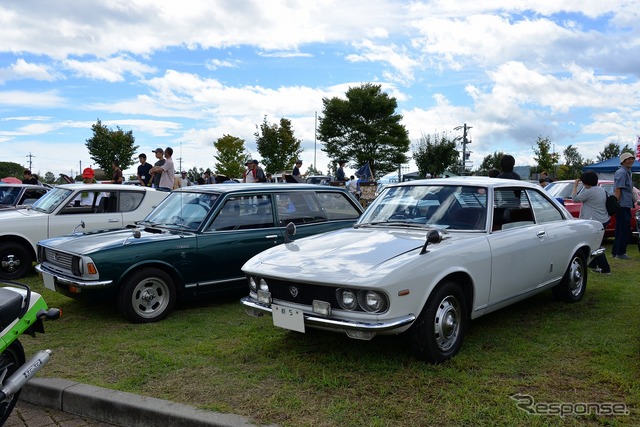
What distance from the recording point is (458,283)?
4.60 m

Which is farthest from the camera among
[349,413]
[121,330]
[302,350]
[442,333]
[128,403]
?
[121,330]

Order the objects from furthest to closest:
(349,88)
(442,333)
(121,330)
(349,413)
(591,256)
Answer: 1. (349,88)
2. (591,256)
3. (121,330)
4. (442,333)
5. (349,413)

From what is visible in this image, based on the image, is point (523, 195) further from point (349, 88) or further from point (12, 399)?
point (349, 88)

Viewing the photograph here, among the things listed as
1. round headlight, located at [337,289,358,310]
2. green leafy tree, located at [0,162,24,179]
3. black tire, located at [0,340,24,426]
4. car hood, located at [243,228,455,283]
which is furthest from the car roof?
green leafy tree, located at [0,162,24,179]

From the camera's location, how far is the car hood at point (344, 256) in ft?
13.4

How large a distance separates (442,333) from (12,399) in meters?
3.15

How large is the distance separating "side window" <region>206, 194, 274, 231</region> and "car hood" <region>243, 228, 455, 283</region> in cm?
165

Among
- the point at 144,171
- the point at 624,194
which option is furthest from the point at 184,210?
the point at 624,194

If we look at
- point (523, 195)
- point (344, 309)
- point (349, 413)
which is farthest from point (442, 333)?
point (523, 195)

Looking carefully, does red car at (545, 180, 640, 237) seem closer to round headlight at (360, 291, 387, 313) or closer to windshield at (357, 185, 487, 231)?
windshield at (357, 185, 487, 231)

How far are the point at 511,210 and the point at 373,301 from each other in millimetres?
2253

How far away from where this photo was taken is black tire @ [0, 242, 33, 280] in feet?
26.8

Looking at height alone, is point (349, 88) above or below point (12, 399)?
above

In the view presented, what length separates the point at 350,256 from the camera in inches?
173
